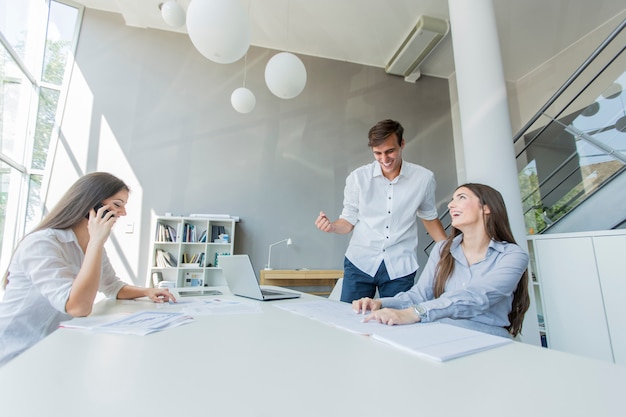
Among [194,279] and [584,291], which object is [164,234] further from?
[584,291]

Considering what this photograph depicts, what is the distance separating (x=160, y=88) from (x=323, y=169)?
8.42ft

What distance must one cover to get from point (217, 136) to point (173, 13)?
1784mm

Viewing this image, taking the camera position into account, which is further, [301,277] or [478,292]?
[301,277]

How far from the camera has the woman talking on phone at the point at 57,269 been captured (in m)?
0.95

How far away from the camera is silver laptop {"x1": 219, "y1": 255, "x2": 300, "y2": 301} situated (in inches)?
52.7

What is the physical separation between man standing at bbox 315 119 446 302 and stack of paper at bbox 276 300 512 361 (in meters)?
0.71

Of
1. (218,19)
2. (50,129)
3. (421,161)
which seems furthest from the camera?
Answer: (421,161)

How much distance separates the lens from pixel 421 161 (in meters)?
5.25

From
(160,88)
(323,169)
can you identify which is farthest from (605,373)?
(160,88)

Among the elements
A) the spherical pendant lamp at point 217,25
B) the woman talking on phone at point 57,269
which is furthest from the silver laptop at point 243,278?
the spherical pendant lamp at point 217,25

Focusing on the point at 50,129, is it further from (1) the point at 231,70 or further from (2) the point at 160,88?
(1) the point at 231,70

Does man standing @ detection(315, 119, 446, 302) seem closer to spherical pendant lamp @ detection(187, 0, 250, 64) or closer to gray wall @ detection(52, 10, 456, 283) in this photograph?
spherical pendant lamp @ detection(187, 0, 250, 64)

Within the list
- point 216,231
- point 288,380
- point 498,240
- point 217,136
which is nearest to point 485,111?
point 498,240

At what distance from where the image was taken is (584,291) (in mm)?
2121
